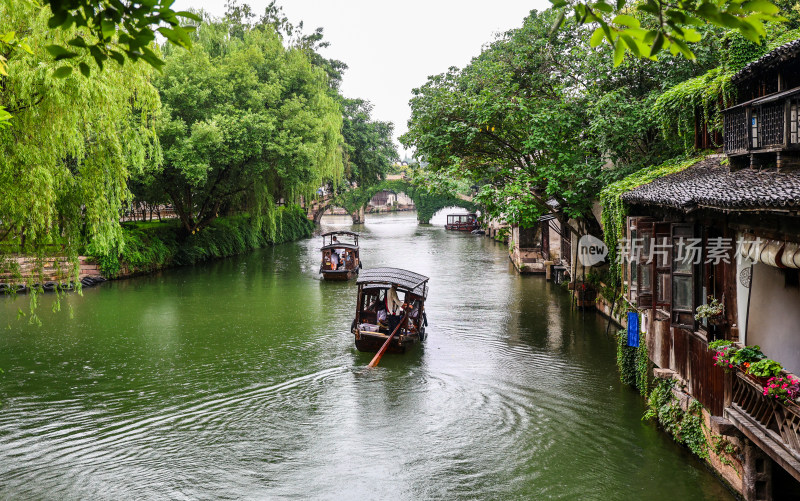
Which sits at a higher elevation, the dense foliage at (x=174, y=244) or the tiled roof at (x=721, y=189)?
the tiled roof at (x=721, y=189)

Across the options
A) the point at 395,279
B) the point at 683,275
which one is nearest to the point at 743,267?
the point at 683,275

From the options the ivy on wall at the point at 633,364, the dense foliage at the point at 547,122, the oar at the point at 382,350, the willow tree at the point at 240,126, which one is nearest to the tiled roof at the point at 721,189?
the ivy on wall at the point at 633,364

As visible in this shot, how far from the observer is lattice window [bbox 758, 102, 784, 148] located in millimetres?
7504

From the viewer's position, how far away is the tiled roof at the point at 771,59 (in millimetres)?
7734

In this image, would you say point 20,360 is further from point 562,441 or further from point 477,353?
point 562,441

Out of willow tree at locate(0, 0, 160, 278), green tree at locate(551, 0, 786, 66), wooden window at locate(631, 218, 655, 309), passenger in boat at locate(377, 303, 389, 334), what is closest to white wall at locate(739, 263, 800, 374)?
wooden window at locate(631, 218, 655, 309)

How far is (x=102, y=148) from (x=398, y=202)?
82.7 meters

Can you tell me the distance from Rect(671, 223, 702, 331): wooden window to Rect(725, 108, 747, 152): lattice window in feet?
3.85

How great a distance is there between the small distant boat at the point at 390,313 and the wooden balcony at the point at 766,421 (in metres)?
8.12

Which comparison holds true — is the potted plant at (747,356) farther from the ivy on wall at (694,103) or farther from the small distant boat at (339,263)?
the small distant boat at (339,263)

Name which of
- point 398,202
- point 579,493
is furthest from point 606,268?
point 398,202

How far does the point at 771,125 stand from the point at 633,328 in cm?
442

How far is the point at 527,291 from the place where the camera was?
2320cm

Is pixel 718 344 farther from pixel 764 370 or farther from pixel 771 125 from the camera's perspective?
pixel 771 125
